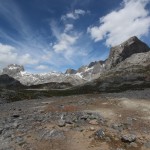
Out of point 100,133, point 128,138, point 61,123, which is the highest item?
point 61,123

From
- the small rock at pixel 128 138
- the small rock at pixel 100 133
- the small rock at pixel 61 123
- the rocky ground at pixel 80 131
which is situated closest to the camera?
the rocky ground at pixel 80 131

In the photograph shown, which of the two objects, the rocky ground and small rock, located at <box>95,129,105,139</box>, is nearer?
the rocky ground

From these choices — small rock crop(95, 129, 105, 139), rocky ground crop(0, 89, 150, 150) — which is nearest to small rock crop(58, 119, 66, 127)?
rocky ground crop(0, 89, 150, 150)

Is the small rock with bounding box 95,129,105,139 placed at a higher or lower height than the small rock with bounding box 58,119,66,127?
lower

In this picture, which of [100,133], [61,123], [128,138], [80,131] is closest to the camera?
[128,138]

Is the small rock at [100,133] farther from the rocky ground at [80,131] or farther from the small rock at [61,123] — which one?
the small rock at [61,123]

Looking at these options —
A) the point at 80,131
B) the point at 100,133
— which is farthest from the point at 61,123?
the point at 100,133

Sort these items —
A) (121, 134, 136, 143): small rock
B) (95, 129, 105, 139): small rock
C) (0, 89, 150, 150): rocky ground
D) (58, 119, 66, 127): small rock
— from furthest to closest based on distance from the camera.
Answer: (58, 119, 66, 127): small rock, (95, 129, 105, 139): small rock, (121, 134, 136, 143): small rock, (0, 89, 150, 150): rocky ground

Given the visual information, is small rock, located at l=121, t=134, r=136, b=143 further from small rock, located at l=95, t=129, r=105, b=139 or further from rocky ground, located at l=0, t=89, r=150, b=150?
small rock, located at l=95, t=129, r=105, b=139

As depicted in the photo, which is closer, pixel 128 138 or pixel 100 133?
pixel 128 138

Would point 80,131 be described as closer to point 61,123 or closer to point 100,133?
point 100,133

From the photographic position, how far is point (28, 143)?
26.7 metres

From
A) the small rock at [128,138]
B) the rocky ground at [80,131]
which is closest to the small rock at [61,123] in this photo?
the rocky ground at [80,131]

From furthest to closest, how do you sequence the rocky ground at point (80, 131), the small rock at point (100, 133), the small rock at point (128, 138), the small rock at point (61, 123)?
1. the small rock at point (61, 123)
2. the small rock at point (100, 133)
3. the small rock at point (128, 138)
4. the rocky ground at point (80, 131)
